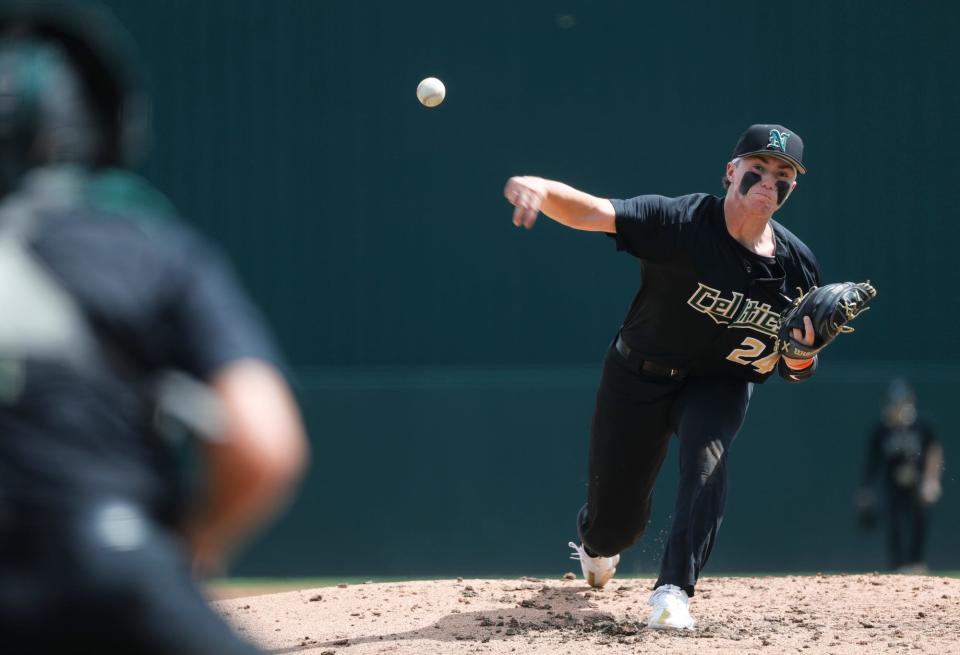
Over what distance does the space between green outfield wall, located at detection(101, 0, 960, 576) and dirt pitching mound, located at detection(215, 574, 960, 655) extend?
182 inches

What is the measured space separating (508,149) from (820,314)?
664 centimetres

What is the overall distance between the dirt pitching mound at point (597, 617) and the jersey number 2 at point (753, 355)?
1.12m

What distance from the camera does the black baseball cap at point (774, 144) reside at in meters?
5.02

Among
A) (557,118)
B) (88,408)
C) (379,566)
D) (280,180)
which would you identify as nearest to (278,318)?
(280,180)

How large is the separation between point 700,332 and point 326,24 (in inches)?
277

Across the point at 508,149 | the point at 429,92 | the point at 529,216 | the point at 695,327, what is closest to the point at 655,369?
the point at 695,327

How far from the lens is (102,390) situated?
1483 mm

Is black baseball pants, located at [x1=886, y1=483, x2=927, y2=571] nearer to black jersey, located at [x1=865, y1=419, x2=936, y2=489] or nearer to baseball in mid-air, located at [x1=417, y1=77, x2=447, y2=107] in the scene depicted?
black jersey, located at [x1=865, y1=419, x2=936, y2=489]

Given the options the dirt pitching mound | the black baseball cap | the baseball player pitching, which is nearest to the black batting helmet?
the baseball player pitching

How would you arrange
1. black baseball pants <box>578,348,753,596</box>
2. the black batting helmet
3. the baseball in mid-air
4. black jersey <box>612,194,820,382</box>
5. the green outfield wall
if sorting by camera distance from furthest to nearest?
the green outfield wall, the baseball in mid-air, black jersey <box>612,194,820,382</box>, black baseball pants <box>578,348,753,596</box>, the black batting helmet

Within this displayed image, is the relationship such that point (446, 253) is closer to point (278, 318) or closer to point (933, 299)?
point (278, 318)

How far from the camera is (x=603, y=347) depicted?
11.0 m

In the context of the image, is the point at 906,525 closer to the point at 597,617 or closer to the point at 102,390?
the point at 597,617

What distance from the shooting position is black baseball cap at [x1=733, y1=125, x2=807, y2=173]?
5016mm
